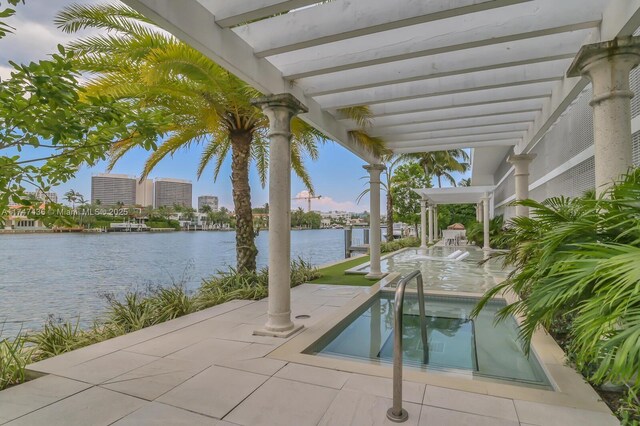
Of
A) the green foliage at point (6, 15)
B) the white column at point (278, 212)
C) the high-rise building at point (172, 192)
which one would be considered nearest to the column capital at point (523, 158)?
the white column at point (278, 212)

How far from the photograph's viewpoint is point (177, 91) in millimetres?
6645

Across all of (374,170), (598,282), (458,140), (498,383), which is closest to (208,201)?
(374,170)

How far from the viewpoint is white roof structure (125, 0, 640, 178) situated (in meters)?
3.57

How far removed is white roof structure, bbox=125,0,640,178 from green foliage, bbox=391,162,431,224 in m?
17.6

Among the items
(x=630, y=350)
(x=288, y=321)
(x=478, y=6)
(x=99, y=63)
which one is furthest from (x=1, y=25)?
(x=99, y=63)

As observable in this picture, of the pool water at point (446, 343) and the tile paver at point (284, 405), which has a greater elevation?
the tile paver at point (284, 405)

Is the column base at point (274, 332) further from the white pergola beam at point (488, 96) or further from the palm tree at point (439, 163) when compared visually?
the palm tree at point (439, 163)

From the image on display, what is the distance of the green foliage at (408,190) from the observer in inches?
959

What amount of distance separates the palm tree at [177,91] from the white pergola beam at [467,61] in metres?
1.32

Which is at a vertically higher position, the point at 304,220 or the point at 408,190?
the point at 408,190

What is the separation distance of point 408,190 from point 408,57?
69.3 ft

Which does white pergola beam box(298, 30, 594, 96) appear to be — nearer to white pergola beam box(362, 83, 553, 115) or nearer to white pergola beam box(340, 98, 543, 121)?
white pergola beam box(362, 83, 553, 115)

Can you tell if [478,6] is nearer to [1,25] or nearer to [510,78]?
[510,78]

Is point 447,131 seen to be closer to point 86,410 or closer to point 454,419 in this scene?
point 454,419
